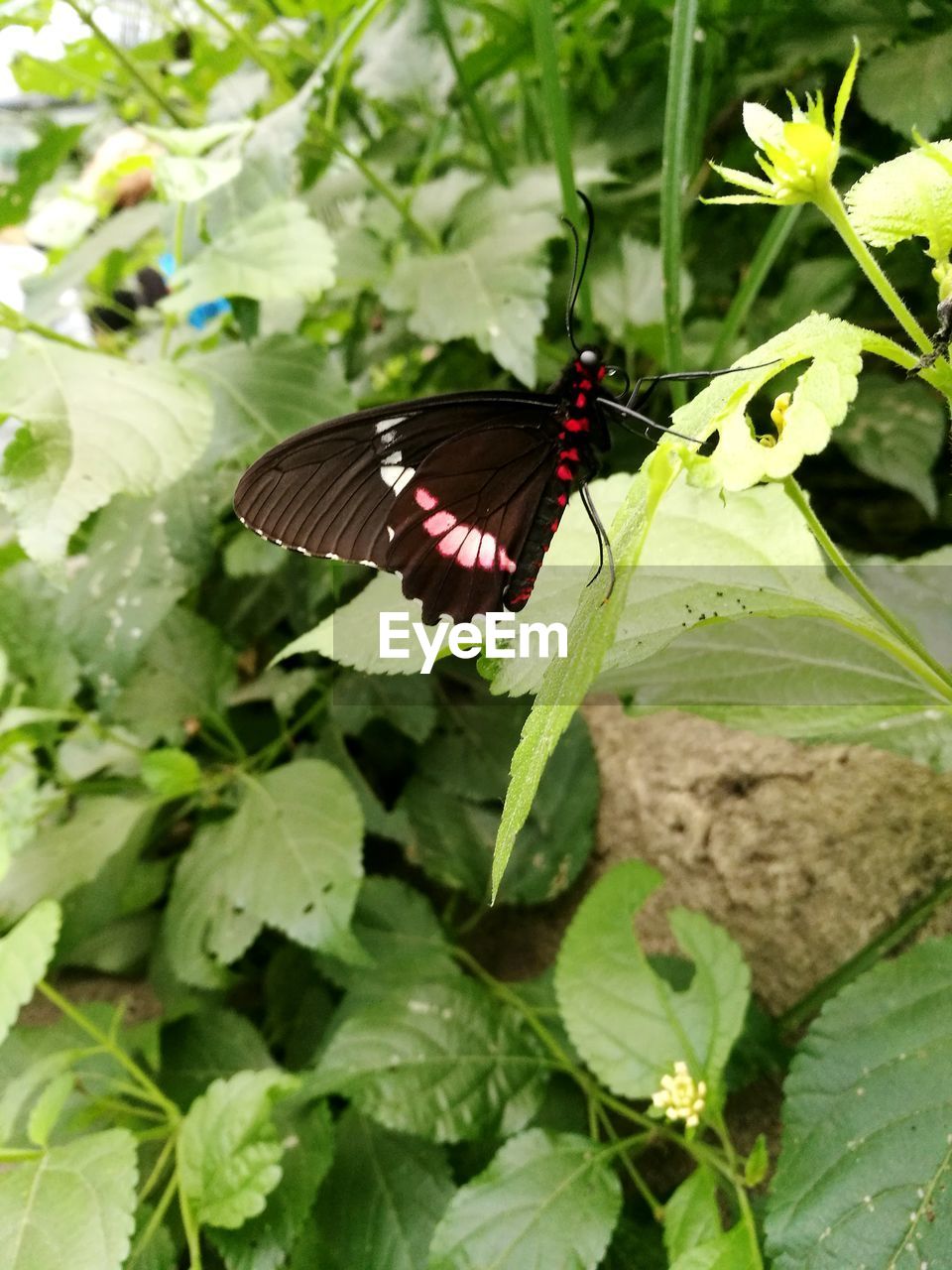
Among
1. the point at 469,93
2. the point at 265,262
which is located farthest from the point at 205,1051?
the point at 469,93

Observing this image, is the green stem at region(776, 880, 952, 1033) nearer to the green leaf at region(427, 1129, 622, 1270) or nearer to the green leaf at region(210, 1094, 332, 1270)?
the green leaf at region(427, 1129, 622, 1270)

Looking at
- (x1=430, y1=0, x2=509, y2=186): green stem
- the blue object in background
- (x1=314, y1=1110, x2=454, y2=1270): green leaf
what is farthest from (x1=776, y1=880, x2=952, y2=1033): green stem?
the blue object in background

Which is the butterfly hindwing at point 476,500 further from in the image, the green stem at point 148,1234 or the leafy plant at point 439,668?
the green stem at point 148,1234

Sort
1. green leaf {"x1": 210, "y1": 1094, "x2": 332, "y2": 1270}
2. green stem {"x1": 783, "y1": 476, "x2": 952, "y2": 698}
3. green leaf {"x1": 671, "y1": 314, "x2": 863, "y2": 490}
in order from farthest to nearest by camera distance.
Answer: green leaf {"x1": 210, "y1": 1094, "x2": 332, "y2": 1270} → green stem {"x1": 783, "y1": 476, "x2": 952, "y2": 698} → green leaf {"x1": 671, "y1": 314, "x2": 863, "y2": 490}

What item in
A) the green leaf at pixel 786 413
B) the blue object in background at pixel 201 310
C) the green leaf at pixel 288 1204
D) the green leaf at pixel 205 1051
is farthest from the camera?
the blue object in background at pixel 201 310

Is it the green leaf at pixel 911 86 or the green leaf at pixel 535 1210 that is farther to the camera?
the green leaf at pixel 911 86

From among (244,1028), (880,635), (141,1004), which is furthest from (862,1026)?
(141,1004)

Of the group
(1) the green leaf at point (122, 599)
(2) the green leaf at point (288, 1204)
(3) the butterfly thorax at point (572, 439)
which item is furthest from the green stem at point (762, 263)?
(2) the green leaf at point (288, 1204)

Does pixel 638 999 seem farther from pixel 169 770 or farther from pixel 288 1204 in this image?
pixel 169 770
